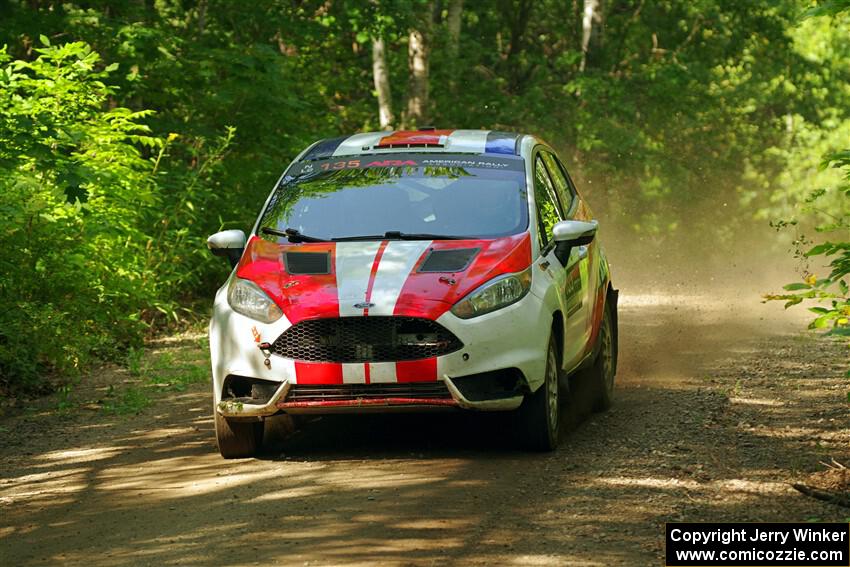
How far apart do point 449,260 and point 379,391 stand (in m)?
0.92

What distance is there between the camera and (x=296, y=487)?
7.87m

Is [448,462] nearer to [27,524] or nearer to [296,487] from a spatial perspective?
[296,487]

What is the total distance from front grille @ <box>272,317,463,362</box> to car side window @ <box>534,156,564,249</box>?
1.23 metres

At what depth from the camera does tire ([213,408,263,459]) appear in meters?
8.79

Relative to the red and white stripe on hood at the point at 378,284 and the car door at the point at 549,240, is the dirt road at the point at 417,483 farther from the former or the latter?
the car door at the point at 549,240

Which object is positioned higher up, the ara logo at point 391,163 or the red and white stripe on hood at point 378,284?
the ara logo at point 391,163

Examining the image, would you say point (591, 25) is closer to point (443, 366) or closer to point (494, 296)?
point (494, 296)

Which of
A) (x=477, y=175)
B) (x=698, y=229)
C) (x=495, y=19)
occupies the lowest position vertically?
(x=698, y=229)

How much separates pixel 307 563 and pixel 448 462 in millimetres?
2324

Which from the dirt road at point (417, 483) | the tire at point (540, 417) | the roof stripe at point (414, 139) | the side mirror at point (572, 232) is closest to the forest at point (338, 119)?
the dirt road at point (417, 483)

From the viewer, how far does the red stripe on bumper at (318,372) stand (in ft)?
27.3

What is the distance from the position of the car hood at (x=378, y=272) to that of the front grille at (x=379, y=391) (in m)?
0.40

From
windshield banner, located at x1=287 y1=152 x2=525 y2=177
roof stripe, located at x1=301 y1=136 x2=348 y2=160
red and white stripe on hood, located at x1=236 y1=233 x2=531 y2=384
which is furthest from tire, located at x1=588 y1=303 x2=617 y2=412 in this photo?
roof stripe, located at x1=301 y1=136 x2=348 y2=160

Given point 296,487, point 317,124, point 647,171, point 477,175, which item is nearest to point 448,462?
point 296,487
